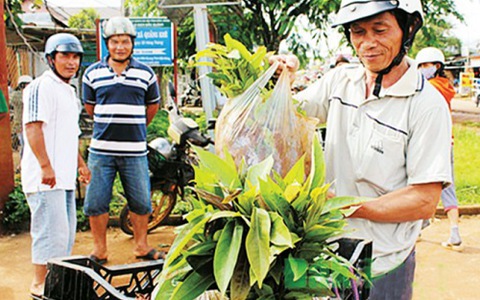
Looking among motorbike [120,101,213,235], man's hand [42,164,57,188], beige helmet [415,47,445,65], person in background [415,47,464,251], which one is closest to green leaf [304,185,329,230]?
man's hand [42,164,57,188]

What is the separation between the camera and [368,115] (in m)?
2.01

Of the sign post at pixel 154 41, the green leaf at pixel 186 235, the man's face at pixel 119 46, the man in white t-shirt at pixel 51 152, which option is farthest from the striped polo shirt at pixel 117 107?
the sign post at pixel 154 41

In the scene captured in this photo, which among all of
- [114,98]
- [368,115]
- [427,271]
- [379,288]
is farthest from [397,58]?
[427,271]

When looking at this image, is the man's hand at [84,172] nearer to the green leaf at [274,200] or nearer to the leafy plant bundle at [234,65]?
the leafy plant bundle at [234,65]

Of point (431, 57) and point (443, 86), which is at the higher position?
point (431, 57)

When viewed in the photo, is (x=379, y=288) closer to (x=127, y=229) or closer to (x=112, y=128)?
(x=112, y=128)

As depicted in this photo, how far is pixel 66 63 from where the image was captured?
155 inches

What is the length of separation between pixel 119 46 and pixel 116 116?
0.56m

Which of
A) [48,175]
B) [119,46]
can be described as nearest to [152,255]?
[48,175]

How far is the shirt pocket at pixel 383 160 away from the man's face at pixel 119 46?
299cm

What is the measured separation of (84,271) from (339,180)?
97 cm

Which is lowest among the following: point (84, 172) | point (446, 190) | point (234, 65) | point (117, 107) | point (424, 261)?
point (424, 261)

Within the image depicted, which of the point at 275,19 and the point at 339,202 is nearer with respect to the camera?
the point at 339,202

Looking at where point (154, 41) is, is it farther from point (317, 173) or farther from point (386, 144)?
point (317, 173)
